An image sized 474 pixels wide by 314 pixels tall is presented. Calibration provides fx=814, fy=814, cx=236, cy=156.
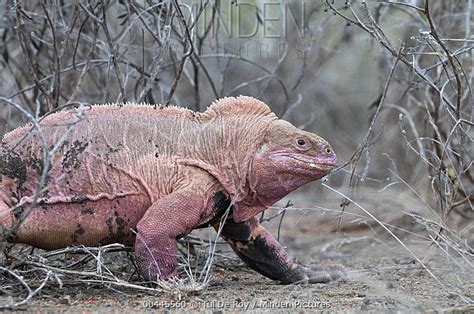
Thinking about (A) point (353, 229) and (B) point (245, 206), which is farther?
(A) point (353, 229)

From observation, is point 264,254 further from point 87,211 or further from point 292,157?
point 87,211

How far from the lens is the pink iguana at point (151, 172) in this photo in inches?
191

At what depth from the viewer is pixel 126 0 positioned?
621cm

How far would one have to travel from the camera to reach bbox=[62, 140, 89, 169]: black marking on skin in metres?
4.94

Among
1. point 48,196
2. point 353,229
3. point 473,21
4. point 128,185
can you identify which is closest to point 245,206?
point 128,185

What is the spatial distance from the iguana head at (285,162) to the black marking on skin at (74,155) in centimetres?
105

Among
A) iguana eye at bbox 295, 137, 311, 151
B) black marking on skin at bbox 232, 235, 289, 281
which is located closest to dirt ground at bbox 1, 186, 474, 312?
black marking on skin at bbox 232, 235, 289, 281

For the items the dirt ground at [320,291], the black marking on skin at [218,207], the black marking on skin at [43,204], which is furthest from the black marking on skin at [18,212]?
the black marking on skin at [218,207]

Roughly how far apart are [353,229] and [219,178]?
3504 mm

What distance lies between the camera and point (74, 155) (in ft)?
16.3

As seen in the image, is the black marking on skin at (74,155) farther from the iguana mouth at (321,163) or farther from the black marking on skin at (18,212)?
the iguana mouth at (321,163)

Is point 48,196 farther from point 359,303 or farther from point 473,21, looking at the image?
point 473,21

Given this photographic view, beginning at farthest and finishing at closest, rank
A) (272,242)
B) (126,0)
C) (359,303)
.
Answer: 1. (126,0)
2. (272,242)
3. (359,303)

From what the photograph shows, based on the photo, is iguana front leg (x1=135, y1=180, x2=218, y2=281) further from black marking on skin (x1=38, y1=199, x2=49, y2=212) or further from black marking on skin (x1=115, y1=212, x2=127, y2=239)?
black marking on skin (x1=38, y1=199, x2=49, y2=212)
